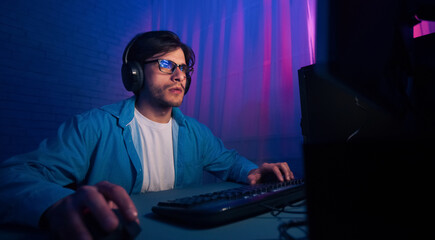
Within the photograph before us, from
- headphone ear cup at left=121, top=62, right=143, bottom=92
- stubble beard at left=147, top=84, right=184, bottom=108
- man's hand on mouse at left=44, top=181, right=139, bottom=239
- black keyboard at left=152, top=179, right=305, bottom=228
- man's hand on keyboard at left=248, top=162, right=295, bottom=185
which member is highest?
headphone ear cup at left=121, top=62, right=143, bottom=92

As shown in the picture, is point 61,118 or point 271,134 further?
point 61,118

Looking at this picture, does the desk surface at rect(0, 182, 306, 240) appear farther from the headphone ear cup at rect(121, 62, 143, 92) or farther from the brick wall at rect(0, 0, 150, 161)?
the brick wall at rect(0, 0, 150, 161)

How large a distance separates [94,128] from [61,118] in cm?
168

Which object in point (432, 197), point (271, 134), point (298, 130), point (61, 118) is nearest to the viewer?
point (432, 197)

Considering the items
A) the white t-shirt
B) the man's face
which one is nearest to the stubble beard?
the man's face

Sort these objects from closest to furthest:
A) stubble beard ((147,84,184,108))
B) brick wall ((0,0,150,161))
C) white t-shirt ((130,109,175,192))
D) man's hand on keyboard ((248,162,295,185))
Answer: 1. man's hand on keyboard ((248,162,295,185))
2. white t-shirt ((130,109,175,192))
3. stubble beard ((147,84,184,108))
4. brick wall ((0,0,150,161))

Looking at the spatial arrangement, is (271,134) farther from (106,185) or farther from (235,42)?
(106,185)

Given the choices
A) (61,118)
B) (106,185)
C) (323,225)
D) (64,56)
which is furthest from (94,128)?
(64,56)

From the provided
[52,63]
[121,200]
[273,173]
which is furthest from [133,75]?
[52,63]

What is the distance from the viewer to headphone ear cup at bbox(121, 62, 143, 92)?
134 centimetres

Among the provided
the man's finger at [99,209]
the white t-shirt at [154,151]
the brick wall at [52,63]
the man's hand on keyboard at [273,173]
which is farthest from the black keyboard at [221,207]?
the brick wall at [52,63]

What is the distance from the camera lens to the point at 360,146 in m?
0.26

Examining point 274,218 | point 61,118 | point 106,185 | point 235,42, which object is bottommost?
point 274,218

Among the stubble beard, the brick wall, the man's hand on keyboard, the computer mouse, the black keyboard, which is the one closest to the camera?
the computer mouse
